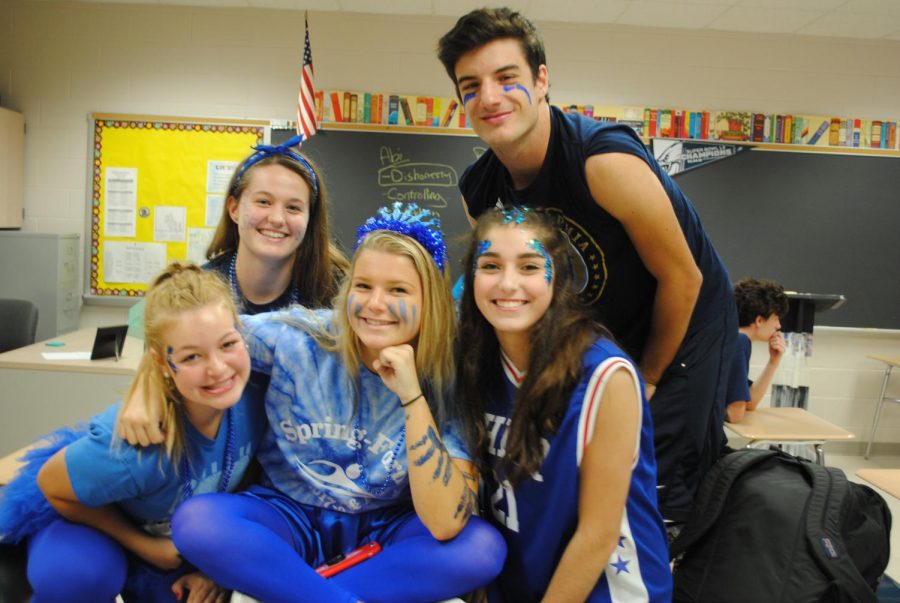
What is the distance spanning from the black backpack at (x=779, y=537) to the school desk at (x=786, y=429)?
1263mm

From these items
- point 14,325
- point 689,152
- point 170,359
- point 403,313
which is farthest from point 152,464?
point 689,152

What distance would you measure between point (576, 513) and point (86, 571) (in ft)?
3.27

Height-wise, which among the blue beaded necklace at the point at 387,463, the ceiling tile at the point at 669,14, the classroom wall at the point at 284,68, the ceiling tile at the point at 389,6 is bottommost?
the blue beaded necklace at the point at 387,463

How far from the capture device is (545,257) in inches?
53.7

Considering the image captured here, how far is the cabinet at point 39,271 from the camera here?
4.12 meters

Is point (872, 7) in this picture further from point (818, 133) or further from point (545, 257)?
point (545, 257)

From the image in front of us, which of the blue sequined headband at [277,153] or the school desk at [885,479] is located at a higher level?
the blue sequined headband at [277,153]

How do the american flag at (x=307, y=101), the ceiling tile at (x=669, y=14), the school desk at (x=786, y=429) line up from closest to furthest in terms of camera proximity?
the school desk at (x=786, y=429), the ceiling tile at (x=669, y=14), the american flag at (x=307, y=101)

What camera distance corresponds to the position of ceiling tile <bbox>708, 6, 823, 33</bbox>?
3973mm

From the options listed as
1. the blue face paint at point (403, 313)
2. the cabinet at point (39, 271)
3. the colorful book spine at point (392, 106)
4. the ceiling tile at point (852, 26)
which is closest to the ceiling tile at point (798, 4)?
the ceiling tile at point (852, 26)

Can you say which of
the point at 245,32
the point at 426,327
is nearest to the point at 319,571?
the point at 426,327

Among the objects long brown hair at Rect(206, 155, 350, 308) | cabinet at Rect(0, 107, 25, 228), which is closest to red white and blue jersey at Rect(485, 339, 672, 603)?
long brown hair at Rect(206, 155, 350, 308)

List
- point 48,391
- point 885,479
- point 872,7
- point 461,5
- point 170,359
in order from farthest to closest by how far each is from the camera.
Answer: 1. point 461,5
2. point 872,7
3. point 48,391
4. point 885,479
5. point 170,359

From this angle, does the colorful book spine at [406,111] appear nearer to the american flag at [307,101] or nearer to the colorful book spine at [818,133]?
the american flag at [307,101]
